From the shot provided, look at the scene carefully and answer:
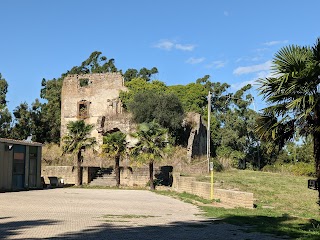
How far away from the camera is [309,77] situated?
1080 cm

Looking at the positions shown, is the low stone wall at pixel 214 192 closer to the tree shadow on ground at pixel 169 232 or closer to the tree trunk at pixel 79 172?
the tree shadow on ground at pixel 169 232

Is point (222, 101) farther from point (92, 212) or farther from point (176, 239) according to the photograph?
point (176, 239)

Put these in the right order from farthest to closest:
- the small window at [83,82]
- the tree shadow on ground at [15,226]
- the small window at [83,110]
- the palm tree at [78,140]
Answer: the small window at [83,82] < the small window at [83,110] < the palm tree at [78,140] < the tree shadow on ground at [15,226]

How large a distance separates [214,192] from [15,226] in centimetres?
1283

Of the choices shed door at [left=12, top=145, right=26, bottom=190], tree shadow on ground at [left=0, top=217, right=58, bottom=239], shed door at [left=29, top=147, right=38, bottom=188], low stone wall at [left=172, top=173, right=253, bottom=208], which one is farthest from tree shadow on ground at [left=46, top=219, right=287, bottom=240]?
shed door at [left=29, top=147, right=38, bottom=188]

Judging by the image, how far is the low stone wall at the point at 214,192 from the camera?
59.8 ft

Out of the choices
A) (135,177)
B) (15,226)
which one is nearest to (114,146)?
(135,177)

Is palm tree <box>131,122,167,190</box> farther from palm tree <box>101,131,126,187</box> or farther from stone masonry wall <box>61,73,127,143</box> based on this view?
stone masonry wall <box>61,73,127,143</box>

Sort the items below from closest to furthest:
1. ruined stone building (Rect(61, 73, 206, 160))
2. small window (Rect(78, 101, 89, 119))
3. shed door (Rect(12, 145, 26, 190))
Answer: shed door (Rect(12, 145, 26, 190)), ruined stone building (Rect(61, 73, 206, 160)), small window (Rect(78, 101, 89, 119))

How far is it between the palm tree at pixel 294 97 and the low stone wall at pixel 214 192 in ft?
23.0

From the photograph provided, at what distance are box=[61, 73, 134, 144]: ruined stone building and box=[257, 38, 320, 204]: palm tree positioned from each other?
40457 mm

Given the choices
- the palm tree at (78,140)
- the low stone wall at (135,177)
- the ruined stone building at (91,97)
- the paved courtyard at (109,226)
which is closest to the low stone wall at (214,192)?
the paved courtyard at (109,226)

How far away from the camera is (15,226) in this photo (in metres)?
11.3

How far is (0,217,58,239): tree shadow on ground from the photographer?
32.5 feet
